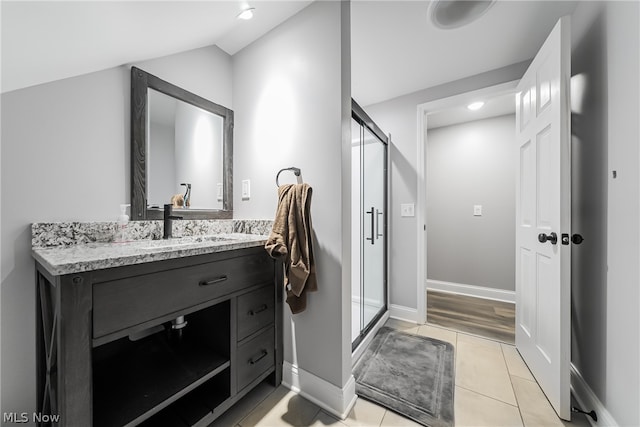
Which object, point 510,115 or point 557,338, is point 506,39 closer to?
point 510,115

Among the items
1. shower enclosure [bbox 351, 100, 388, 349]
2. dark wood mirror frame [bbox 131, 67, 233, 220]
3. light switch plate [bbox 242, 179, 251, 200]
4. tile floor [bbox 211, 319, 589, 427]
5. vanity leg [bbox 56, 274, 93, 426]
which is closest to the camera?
vanity leg [bbox 56, 274, 93, 426]

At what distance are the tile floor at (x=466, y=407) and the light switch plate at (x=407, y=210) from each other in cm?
133

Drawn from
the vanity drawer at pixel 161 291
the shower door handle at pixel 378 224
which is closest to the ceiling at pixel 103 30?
the vanity drawer at pixel 161 291

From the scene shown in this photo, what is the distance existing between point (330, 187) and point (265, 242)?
0.48 meters

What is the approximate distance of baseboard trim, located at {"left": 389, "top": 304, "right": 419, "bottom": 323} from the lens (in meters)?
2.34

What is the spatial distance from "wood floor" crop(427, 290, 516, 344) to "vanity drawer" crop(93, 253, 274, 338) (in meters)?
2.12

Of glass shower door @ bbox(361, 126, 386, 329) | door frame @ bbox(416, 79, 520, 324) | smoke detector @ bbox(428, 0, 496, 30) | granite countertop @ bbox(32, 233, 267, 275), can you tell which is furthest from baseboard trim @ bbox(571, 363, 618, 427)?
smoke detector @ bbox(428, 0, 496, 30)

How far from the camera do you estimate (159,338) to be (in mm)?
1325

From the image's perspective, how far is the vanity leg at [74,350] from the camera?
2.21ft

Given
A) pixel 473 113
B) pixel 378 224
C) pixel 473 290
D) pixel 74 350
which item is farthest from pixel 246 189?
pixel 473 290

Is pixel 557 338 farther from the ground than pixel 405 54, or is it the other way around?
pixel 405 54

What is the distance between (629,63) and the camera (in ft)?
3.24

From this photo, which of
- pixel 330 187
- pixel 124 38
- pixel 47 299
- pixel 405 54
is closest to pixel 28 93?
pixel 124 38

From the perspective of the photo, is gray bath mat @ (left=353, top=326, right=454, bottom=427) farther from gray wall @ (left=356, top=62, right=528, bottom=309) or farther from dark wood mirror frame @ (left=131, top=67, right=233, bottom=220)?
dark wood mirror frame @ (left=131, top=67, right=233, bottom=220)
